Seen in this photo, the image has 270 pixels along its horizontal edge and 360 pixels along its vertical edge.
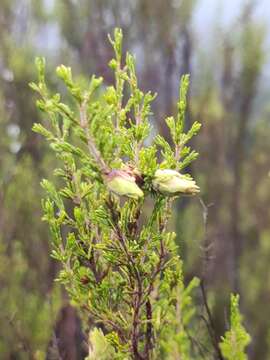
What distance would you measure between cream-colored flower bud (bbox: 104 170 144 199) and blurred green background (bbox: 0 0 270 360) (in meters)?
3.48

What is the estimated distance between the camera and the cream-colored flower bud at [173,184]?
1.14 meters

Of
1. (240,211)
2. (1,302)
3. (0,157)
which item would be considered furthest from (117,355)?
(240,211)

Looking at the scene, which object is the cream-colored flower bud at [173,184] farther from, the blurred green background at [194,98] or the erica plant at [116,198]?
the blurred green background at [194,98]

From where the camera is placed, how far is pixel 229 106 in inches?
267

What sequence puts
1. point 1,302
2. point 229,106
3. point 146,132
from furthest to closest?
point 229,106
point 1,302
point 146,132

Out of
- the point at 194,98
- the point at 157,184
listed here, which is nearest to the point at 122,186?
the point at 157,184

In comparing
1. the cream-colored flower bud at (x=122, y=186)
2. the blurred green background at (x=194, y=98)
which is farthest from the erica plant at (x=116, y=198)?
the blurred green background at (x=194, y=98)

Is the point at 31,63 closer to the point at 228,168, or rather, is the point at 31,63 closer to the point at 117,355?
the point at 228,168

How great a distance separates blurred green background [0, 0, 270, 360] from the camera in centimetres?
557

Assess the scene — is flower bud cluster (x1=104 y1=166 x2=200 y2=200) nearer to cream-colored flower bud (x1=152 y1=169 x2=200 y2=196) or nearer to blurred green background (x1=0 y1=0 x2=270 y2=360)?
cream-colored flower bud (x1=152 y1=169 x2=200 y2=196)

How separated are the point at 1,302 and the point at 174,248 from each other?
2.61 metres

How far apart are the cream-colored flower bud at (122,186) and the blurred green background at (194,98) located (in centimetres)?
348

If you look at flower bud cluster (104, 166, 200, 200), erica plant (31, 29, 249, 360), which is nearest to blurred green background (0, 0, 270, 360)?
erica plant (31, 29, 249, 360)

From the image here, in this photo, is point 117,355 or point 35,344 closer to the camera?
point 117,355
